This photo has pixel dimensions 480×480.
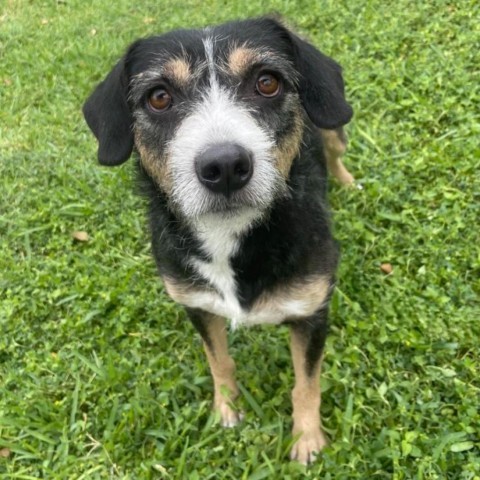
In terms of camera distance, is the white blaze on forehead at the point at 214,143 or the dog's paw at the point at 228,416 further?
the dog's paw at the point at 228,416

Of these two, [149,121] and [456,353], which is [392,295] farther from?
[149,121]

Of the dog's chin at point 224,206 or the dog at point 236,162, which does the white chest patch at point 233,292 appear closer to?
the dog at point 236,162

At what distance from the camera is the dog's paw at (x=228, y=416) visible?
352 cm

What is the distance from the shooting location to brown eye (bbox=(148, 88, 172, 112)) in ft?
8.70

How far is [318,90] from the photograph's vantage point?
2779mm

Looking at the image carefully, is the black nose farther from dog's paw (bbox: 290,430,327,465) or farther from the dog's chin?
dog's paw (bbox: 290,430,327,465)

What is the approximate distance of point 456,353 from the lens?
3572 mm

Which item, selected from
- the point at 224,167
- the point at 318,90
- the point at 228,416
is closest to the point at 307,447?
the point at 228,416

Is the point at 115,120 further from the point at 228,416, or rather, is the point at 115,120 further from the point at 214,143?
the point at 228,416

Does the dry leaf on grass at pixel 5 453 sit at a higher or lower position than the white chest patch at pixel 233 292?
lower

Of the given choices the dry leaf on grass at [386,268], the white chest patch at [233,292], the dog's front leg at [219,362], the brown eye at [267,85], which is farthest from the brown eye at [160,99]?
the dry leaf on grass at [386,268]

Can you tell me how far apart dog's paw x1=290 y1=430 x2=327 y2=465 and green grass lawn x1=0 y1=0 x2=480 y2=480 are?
73 millimetres

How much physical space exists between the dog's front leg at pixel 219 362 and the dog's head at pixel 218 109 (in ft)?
2.80

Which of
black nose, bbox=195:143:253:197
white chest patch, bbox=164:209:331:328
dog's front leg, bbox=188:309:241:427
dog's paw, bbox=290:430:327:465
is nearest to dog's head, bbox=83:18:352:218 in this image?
black nose, bbox=195:143:253:197
